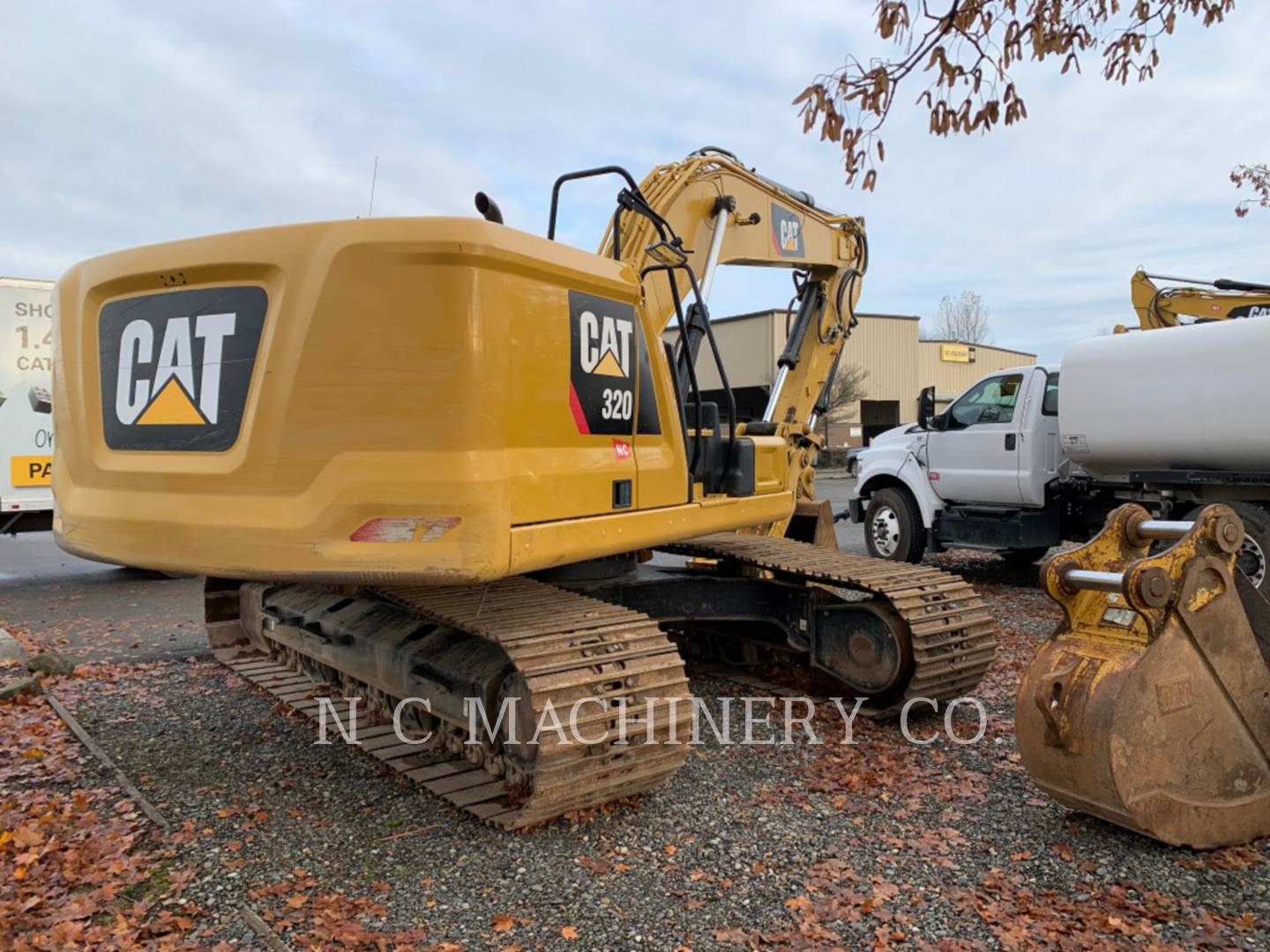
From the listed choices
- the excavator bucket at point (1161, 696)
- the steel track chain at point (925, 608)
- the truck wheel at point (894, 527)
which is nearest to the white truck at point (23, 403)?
the steel track chain at point (925, 608)

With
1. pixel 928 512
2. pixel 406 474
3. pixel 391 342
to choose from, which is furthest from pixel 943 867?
pixel 928 512

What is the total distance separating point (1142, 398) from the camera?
8.01 m

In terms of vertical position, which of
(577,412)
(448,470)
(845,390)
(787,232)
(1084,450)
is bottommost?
(1084,450)

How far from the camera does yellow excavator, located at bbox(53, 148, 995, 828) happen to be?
3264mm

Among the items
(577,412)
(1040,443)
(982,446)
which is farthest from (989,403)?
(577,412)

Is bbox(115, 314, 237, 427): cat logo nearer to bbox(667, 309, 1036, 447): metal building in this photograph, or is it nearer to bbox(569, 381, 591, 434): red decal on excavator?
bbox(569, 381, 591, 434): red decal on excavator

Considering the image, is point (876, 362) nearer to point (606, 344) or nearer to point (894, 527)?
point (894, 527)

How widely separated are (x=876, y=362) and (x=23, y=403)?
113ft

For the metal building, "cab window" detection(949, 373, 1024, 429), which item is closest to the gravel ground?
"cab window" detection(949, 373, 1024, 429)

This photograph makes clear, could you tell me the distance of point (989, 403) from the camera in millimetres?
9898

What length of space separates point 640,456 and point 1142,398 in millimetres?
5775

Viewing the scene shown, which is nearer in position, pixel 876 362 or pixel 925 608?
pixel 925 608

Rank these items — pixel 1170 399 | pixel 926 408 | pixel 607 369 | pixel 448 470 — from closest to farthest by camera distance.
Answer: pixel 448 470
pixel 607 369
pixel 1170 399
pixel 926 408

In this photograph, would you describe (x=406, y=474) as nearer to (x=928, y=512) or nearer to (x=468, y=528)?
(x=468, y=528)
